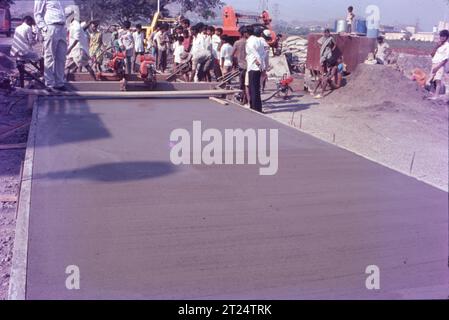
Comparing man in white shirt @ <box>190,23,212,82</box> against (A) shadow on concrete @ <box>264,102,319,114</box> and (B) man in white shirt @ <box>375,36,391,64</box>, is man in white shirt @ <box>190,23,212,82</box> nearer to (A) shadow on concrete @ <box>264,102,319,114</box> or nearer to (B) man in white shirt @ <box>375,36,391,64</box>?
(A) shadow on concrete @ <box>264,102,319,114</box>

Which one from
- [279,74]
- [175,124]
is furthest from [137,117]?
[279,74]

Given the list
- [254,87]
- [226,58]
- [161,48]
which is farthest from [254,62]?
[161,48]

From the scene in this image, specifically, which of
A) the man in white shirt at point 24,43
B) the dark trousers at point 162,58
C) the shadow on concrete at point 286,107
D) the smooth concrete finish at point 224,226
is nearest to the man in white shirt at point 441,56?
the shadow on concrete at point 286,107

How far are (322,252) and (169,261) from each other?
83cm

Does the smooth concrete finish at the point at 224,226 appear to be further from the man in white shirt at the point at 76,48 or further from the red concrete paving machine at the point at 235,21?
the red concrete paving machine at the point at 235,21

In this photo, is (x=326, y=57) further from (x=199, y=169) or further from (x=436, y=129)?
(x=199, y=169)

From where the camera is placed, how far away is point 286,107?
10.8 m

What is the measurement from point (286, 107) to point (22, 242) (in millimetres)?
8729

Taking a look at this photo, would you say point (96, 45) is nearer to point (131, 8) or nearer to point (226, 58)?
point (226, 58)

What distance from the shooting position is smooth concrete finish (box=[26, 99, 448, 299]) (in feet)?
7.70

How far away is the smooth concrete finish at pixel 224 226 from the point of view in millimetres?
2348

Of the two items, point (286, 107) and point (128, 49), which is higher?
point (128, 49)

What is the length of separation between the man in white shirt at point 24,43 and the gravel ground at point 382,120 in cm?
451

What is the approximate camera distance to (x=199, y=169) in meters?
3.97
